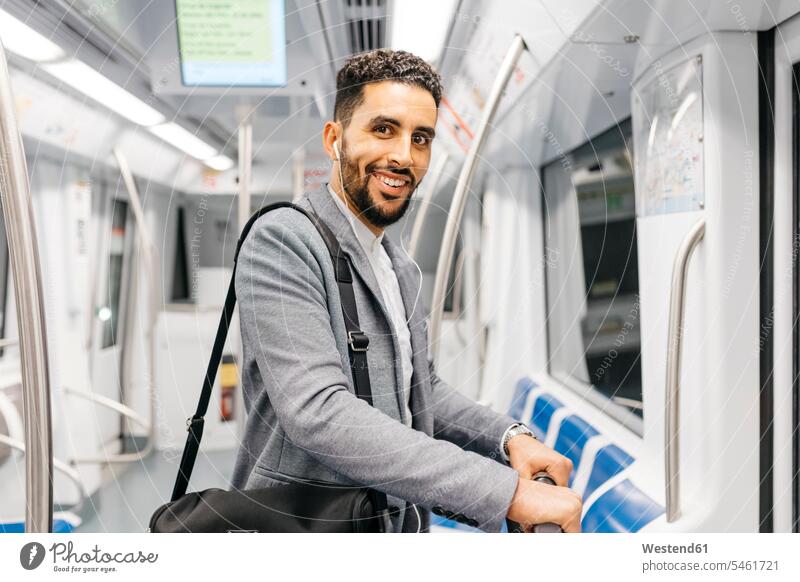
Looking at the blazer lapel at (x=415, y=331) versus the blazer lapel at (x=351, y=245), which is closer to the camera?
the blazer lapel at (x=351, y=245)

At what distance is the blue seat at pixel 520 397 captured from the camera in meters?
3.01

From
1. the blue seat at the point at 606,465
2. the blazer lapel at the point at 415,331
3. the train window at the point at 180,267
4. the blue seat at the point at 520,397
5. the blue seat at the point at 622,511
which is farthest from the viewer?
the blue seat at the point at 520,397

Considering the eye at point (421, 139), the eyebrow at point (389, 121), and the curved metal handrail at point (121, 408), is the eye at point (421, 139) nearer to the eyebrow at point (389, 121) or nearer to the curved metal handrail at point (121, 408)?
the eyebrow at point (389, 121)

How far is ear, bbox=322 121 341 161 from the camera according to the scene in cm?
102

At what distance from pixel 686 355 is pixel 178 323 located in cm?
256

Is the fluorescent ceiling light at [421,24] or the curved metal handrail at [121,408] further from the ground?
the fluorescent ceiling light at [421,24]

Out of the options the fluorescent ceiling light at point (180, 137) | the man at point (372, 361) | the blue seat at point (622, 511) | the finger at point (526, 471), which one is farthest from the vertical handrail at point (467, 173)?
the fluorescent ceiling light at point (180, 137)

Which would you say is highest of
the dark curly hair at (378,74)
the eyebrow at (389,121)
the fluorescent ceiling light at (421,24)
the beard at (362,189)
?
the fluorescent ceiling light at (421,24)

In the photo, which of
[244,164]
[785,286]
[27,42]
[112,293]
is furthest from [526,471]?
[112,293]

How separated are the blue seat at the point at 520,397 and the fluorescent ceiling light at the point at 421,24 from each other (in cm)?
195

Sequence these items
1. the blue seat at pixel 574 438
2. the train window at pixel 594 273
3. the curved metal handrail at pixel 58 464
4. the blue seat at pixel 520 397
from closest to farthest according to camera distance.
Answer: the curved metal handrail at pixel 58 464, the blue seat at pixel 574 438, the train window at pixel 594 273, the blue seat at pixel 520 397

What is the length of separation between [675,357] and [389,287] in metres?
0.68

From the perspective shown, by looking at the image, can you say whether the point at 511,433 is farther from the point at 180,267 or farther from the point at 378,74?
the point at 180,267
